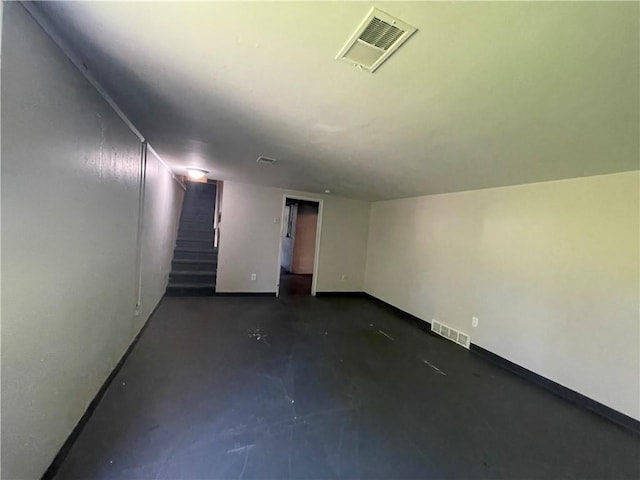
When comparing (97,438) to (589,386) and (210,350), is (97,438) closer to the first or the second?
(210,350)

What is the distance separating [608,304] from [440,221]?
209cm

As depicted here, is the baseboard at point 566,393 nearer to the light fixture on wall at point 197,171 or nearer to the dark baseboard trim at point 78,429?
the dark baseboard trim at point 78,429

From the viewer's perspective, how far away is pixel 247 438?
67.4 inches

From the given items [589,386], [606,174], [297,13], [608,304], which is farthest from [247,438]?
[606,174]

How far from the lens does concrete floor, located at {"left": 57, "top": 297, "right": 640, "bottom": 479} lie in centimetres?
155

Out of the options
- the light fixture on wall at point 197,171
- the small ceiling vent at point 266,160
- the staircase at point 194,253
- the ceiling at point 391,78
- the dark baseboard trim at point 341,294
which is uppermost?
the ceiling at point 391,78

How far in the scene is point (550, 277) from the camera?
8.96ft

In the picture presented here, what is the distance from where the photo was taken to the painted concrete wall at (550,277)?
226 centimetres

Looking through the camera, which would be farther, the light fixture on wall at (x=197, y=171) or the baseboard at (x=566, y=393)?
the light fixture on wall at (x=197, y=171)

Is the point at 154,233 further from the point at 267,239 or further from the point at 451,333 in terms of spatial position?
the point at 451,333

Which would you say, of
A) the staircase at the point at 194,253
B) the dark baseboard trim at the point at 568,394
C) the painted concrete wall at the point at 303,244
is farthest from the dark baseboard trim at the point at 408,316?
the staircase at the point at 194,253

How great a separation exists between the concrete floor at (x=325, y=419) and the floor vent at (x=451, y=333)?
14.5 inches

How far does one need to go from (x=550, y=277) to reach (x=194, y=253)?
5.78 metres

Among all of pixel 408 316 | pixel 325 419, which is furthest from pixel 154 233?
pixel 408 316
